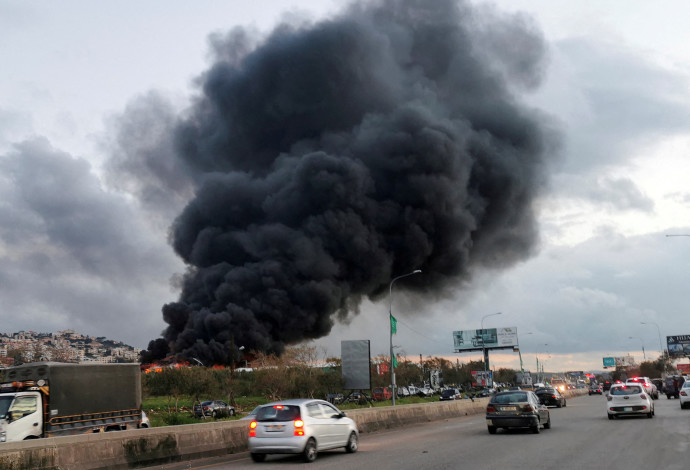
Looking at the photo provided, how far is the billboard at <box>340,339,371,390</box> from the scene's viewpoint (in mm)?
37156

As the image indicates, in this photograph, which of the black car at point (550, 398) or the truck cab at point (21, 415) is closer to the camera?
the truck cab at point (21, 415)

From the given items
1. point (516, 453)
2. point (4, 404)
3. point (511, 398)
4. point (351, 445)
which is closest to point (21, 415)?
point (4, 404)

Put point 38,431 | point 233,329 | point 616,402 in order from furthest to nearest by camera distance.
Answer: point 233,329 < point 616,402 < point 38,431

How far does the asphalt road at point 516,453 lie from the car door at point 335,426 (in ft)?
1.17

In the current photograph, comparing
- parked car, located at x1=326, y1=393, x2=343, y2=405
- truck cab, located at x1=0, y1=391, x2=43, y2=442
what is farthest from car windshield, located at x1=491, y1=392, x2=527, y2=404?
parked car, located at x1=326, y1=393, x2=343, y2=405

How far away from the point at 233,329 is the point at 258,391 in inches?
260

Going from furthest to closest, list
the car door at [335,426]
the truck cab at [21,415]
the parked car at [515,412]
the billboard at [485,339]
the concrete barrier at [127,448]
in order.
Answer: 1. the billboard at [485,339]
2. the parked car at [515,412]
3. the truck cab at [21,415]
4. the car door at [335,426]
5. the concrete barrier at [127,448]

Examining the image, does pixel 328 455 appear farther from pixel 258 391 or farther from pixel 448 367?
pixel 448 367

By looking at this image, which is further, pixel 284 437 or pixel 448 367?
pixel 448 367

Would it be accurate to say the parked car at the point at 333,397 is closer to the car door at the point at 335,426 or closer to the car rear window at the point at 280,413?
the car door at the point at 335,426

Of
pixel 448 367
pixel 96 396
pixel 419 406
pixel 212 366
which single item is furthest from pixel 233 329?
pixel 448 367

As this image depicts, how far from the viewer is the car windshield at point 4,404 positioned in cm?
1641

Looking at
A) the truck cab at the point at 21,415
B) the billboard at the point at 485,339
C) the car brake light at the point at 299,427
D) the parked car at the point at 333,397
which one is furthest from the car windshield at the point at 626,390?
the billboard at the point at 485,339

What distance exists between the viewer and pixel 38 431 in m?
17.4
